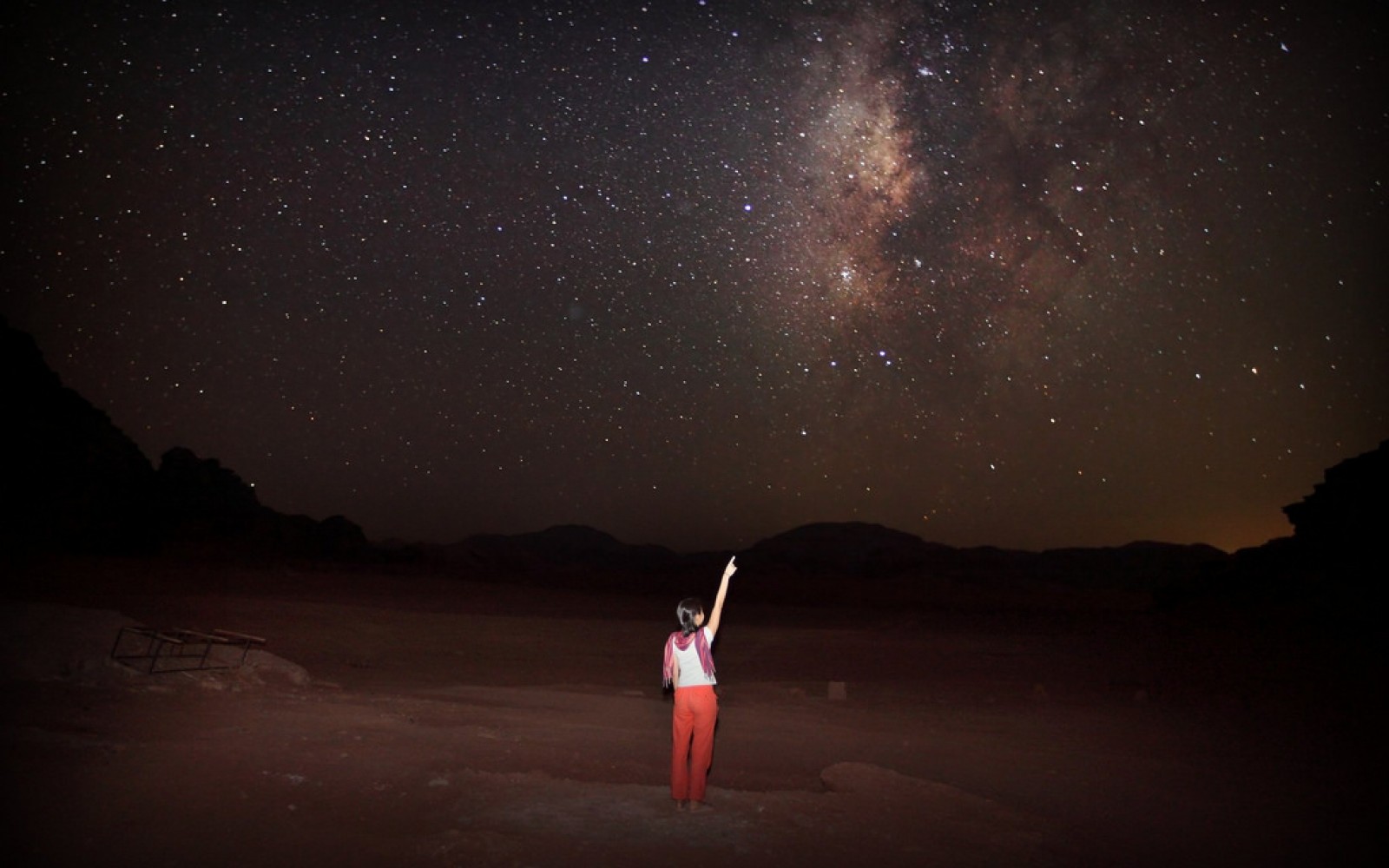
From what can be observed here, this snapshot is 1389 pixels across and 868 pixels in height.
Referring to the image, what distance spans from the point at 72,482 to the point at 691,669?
35164mm

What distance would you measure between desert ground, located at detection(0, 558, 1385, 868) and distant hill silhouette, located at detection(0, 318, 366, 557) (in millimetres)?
12235

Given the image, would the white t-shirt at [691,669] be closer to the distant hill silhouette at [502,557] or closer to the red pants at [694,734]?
the red pants at [694,734]

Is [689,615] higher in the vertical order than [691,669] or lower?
higher

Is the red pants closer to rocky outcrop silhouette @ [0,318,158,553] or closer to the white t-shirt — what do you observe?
the white t-shirt

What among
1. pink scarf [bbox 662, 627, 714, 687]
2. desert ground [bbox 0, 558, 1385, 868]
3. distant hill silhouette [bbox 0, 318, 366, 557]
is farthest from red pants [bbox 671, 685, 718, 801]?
distant hill silhouette [bbox 0, 318, 366, 557]

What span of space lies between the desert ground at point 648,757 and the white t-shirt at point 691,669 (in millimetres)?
1004

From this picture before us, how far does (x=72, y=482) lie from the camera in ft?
106

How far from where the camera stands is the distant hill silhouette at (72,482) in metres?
30.4

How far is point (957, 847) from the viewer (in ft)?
20.1

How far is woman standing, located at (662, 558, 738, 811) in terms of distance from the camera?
632 centimetres

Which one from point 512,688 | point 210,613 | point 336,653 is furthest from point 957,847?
point 210,613

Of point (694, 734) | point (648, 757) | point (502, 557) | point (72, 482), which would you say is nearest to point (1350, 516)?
point (648, 757)

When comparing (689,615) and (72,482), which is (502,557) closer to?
(72,482)

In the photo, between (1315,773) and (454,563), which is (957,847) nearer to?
(1315,773)
